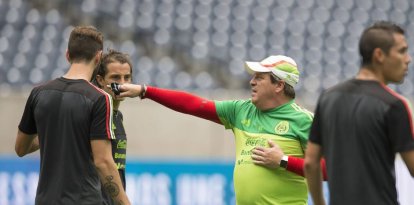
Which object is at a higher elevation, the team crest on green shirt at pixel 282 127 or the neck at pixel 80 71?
the neck at pixel 80 71

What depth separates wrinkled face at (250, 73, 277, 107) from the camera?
6102 millimetres

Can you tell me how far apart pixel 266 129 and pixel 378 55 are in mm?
1556

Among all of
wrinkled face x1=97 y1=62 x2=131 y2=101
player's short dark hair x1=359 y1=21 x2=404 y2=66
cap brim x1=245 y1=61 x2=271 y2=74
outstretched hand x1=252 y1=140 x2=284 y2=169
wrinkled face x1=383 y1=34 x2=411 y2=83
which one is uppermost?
player's short dark hair x1=359 y1=21 x2=404 y2=66

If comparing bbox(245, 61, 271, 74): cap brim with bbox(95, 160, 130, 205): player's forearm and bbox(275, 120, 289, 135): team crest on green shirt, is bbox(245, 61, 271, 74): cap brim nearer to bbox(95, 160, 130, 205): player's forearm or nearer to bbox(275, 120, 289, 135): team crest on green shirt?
bbox(275, 120, 289, 135): team crest on green shirt

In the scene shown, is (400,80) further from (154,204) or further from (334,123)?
(154,204)

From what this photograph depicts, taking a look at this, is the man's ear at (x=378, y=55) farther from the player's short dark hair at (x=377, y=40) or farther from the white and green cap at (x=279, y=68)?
the white and green cap at (x=279, y=68)

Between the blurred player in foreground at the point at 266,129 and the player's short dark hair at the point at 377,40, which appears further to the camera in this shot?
the blurred player in foreground at the point at 266,129

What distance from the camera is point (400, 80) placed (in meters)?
4.71

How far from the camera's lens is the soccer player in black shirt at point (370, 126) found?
14.8 feet

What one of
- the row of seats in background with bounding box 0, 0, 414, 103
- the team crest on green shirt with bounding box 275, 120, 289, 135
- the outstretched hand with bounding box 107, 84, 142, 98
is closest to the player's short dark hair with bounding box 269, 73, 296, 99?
the team crest on green shirt with bounding box 275, 120, 289, 135

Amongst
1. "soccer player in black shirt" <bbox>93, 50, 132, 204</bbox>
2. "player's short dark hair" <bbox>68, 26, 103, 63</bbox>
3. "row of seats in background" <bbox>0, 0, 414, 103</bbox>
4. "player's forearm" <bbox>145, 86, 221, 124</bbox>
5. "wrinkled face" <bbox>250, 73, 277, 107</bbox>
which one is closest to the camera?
"player's short dark hair" <bbox>68, 26, 103, 63</bbox>

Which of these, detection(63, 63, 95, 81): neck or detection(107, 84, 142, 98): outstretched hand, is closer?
detection(63, 63, 95, 81): neck

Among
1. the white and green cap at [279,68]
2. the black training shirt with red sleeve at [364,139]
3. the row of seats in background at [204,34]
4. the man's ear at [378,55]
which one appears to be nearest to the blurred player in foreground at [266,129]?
the white and green cap at [279,68]

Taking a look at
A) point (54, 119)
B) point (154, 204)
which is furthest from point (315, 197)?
point (154, 204)
